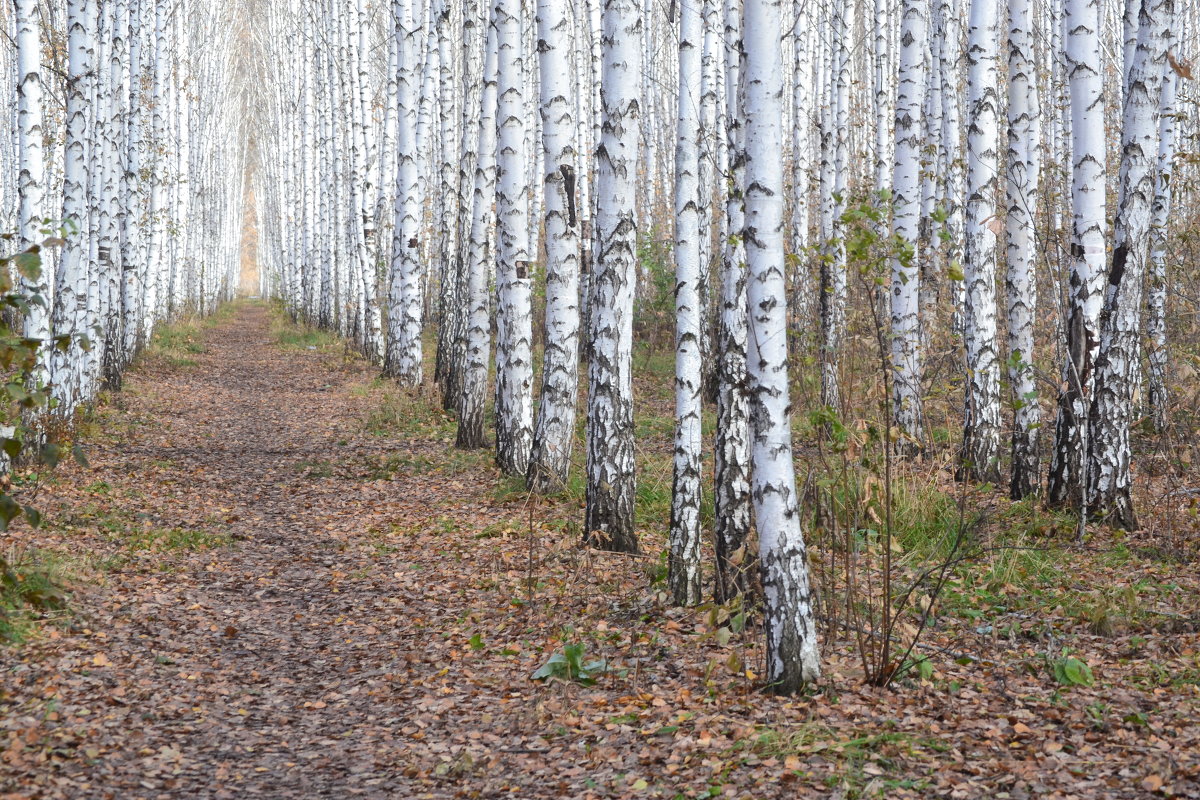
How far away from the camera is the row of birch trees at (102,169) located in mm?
9039

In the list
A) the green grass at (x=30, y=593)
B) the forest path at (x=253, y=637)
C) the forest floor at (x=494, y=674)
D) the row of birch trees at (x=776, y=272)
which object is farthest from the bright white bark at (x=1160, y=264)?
the green grass at (x=30, y=593)

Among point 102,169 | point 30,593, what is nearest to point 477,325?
point 102,169

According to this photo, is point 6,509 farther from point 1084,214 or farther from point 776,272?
point 1084,214

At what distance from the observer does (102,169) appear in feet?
42.4

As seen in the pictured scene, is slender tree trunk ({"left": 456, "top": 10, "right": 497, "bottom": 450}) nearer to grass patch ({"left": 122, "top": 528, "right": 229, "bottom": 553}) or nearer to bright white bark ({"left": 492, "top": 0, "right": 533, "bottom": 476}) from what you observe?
bright white bark ({"left": 492, "top": 0, "right": 533, "bottom": 476})

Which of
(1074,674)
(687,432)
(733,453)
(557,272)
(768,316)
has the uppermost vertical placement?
(557,272)

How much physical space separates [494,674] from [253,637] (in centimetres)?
170

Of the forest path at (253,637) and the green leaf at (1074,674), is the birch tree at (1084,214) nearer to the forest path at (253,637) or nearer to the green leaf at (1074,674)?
the green leaf at (1074,674)

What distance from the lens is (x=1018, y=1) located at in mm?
8250

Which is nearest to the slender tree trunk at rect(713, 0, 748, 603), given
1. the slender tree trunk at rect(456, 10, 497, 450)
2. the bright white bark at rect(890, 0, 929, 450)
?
the bright white bark at rect(890, 0, 929, 450)

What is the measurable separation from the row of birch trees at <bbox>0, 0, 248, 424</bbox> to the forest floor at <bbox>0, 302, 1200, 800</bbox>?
167 cm

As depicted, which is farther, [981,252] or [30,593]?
[981,252]

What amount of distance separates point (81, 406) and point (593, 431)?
24.3 ft

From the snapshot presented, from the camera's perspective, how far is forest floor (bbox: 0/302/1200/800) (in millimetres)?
3953
